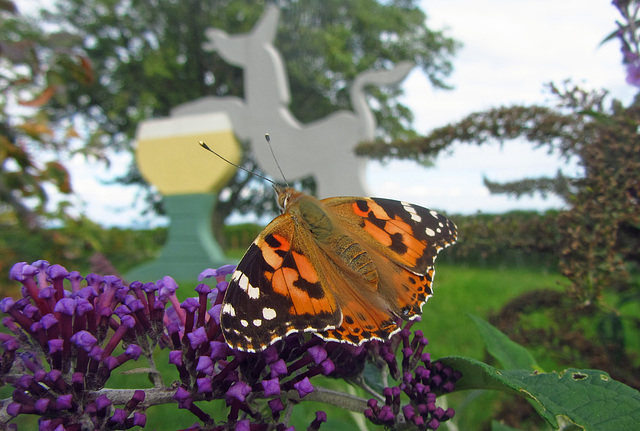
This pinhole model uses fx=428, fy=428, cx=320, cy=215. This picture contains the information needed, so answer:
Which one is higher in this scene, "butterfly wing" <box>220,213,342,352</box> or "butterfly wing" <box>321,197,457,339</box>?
"butterfly wing" <box>321,197,457,339</box>

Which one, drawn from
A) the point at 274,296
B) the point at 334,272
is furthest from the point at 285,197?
the point at 274,296

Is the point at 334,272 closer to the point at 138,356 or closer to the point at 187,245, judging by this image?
the point at 138,356

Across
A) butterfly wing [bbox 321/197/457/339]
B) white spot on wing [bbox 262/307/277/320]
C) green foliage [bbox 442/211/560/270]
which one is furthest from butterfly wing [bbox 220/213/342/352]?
green foliage [bbox 442/211/560/270]

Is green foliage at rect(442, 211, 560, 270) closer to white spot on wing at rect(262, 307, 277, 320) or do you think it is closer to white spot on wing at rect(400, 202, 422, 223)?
white spot on wing at rect(400, 202, 422, 223)

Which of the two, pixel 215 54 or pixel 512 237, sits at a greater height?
pixel 215 54

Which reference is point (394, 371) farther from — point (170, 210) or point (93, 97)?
point (93, 97)

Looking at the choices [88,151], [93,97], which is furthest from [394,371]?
[93,97]
